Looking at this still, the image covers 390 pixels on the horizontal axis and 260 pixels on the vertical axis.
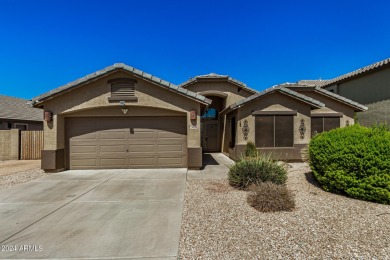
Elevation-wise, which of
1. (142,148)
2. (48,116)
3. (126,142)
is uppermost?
(48,116)

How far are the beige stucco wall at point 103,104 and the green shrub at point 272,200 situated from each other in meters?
5.28

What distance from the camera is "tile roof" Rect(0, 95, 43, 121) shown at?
20650 mm

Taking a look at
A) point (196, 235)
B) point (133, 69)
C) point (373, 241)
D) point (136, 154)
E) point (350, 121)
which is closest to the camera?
point (373, 241)

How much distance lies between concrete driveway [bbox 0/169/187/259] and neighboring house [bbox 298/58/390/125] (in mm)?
16431

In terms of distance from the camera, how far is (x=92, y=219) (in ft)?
16.0

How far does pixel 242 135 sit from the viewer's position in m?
12.8

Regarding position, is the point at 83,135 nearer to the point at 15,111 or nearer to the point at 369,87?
the point at 15,111

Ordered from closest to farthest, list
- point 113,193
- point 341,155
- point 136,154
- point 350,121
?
point 341,155
point 113,193
point 136,154
point 350,121

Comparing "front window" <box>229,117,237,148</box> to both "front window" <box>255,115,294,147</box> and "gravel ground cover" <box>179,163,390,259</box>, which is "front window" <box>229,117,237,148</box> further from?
"gravel ground cover" <box>179,163,390,259</box>

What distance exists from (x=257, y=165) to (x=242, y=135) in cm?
571

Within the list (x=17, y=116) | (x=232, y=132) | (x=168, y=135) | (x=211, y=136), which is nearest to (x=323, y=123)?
(x=232, y=132)

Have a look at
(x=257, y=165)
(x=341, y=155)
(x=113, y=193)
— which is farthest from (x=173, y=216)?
(x=341, y=155)

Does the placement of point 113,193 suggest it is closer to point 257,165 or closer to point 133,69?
point 257,165

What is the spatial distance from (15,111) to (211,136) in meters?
19.9
